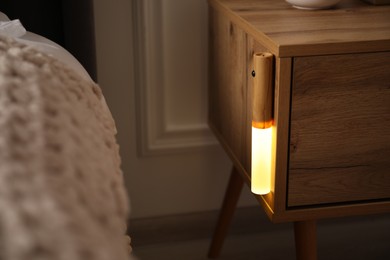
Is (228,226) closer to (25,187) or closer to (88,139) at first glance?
(88,139)

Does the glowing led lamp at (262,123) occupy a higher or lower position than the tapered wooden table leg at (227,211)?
higher

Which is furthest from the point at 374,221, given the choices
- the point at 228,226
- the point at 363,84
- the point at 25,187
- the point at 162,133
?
the point at 25,187

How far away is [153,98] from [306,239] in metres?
0.42

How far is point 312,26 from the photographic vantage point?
830 mm

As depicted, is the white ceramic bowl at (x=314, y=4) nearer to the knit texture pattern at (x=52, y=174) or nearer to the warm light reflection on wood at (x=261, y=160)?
the warm light reflection on wood at (x=261, y=160)

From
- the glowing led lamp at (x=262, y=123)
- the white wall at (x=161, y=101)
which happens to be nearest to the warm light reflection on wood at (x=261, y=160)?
the glowing led lamp at (x=262, y=123)

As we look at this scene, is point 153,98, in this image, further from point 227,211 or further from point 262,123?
point 262,123

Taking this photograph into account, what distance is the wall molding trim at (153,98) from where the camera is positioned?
3.69 ft

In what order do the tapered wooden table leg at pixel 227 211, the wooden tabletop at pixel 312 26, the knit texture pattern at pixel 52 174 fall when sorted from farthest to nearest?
1. the tapered wooden table leg at pixel 227 211
2. the wooden tabletop at pixel 312 26
3. the knit texture pattern at pixel 52 174

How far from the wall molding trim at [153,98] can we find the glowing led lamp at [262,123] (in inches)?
14.0

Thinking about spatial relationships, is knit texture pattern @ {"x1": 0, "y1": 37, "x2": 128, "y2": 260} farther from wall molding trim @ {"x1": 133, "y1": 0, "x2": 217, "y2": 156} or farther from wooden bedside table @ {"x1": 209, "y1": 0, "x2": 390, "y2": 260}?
wall molding trim @ {"x1": 133, "y1": 0, "x2": 217, "y2": 156}

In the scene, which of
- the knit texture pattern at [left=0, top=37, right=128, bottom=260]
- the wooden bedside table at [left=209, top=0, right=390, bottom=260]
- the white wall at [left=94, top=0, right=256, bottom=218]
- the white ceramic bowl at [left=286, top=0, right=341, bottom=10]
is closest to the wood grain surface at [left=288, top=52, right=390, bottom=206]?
the wooden bedside table at [left=209, top=0, right=390, bottom=260]

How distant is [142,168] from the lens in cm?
122

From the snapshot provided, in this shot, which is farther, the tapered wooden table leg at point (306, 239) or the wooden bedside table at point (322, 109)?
the tapered wooden table leg at point (306, 239)
